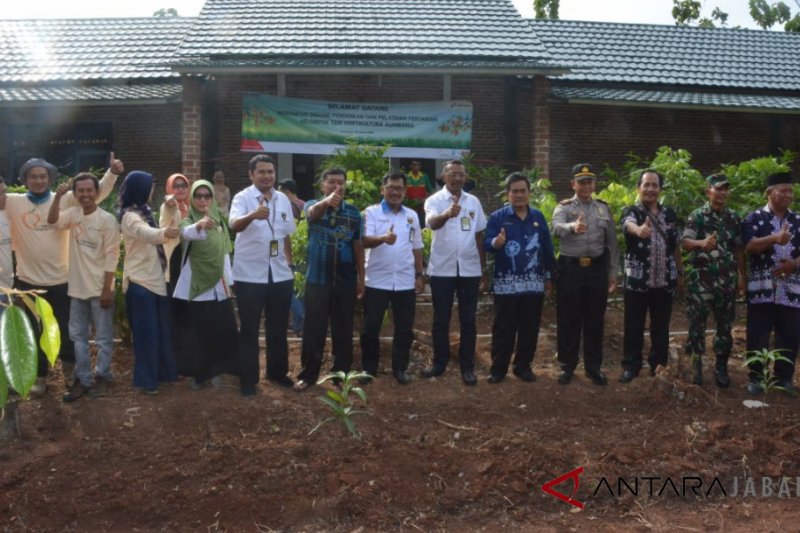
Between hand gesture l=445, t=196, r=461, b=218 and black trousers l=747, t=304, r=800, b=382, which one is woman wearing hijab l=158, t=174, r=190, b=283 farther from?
black trousers l=747, t=304, r=800, b=382

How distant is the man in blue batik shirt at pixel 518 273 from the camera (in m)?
5.86

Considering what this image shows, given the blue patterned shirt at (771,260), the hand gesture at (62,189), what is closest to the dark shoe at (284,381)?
the hand gesture at (62,189)

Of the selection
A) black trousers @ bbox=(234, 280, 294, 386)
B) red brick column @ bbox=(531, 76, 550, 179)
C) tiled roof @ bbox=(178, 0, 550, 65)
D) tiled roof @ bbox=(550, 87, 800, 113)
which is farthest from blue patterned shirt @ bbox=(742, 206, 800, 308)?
tiled roof @ bbox=(550, 87, 800, 113)

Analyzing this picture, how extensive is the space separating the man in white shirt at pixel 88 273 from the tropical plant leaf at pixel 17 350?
4.00 m

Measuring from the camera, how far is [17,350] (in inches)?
58.9

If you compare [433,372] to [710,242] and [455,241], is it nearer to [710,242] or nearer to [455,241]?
[455,241]

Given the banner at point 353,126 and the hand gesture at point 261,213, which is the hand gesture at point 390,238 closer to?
the hand gesture at point 261,213

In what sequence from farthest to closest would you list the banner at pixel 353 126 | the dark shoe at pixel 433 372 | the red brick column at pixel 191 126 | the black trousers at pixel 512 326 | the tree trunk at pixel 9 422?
the banner at pixel 353 126, the red brick column at pixel 191 126, the dark shoe at pixel 433 372, the black trousers at pixel 512 326, the tree trunk at pixel 9 422

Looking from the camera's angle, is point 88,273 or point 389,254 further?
point 389,254

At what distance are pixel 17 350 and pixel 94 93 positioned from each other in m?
11.6

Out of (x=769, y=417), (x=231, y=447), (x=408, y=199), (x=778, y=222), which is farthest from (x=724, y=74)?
(x=231, y=447)

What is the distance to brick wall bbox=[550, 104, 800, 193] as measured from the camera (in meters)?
13.5

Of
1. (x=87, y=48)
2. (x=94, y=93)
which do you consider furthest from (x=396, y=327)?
(x=87, y=48)

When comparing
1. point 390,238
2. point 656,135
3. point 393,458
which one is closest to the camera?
point 393,458
